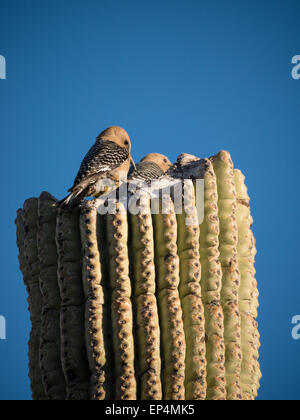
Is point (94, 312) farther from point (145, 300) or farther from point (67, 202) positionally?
point (67, 202)

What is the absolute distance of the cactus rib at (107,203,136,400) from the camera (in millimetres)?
2416

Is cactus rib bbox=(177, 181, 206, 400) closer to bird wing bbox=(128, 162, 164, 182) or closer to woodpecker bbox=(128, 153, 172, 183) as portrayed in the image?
woodpecker bbox=(128, 153, 172, 183)

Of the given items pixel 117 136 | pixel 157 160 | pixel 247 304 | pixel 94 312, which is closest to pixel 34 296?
pixel 94 312

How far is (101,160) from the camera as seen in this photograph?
3.87 metres

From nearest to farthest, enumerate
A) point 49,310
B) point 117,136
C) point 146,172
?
point 49,310, point 146,172, point 117,136

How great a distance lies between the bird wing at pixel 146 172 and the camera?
143 inches

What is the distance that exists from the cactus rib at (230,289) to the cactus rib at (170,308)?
33cm

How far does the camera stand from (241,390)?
9.10 feet

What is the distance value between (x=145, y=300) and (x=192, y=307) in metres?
0.24

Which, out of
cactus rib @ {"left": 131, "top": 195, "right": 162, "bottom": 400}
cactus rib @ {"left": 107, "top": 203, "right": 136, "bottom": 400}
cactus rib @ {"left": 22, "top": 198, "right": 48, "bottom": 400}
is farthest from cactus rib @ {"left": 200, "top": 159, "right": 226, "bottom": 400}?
cactus rib @ {"left": 22, "top": 198, "right": 48, "bottom": 400}

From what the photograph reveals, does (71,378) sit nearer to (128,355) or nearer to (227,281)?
(128,355)

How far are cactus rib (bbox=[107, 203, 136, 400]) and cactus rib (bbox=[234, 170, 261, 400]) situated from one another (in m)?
0.73

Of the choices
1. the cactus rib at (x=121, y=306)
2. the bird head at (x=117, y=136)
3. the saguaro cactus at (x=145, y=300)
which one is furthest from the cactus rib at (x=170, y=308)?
the bird head at (x=117, y=136)
